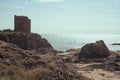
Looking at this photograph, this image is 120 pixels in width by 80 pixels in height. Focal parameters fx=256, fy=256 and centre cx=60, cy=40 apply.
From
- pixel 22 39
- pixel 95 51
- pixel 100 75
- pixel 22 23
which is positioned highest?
pixel 22 23

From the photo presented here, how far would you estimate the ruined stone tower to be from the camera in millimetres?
44900

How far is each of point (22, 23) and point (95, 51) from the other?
1692 cm

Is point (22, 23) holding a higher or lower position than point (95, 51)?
higher

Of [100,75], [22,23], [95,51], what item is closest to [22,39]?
[22,23]

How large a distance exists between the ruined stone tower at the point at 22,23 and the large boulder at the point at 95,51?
566 inches

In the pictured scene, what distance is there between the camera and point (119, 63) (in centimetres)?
2620

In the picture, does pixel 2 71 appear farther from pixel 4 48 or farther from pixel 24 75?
pixel 4 48

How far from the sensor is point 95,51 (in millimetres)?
34000

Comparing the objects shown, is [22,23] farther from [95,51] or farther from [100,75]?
[100,75]

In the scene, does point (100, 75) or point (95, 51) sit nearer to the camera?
point (100, 75)

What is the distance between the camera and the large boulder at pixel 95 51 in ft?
111

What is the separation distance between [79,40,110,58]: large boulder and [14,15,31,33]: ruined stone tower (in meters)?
14.4

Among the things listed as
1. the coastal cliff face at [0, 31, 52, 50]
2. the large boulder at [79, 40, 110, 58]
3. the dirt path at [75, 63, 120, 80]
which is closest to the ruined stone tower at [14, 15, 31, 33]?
the coastal cliff face at [0, 31, 52, 50]

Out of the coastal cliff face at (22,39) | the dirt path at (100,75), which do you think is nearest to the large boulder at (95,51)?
the coastal cliff face at (22,39)
